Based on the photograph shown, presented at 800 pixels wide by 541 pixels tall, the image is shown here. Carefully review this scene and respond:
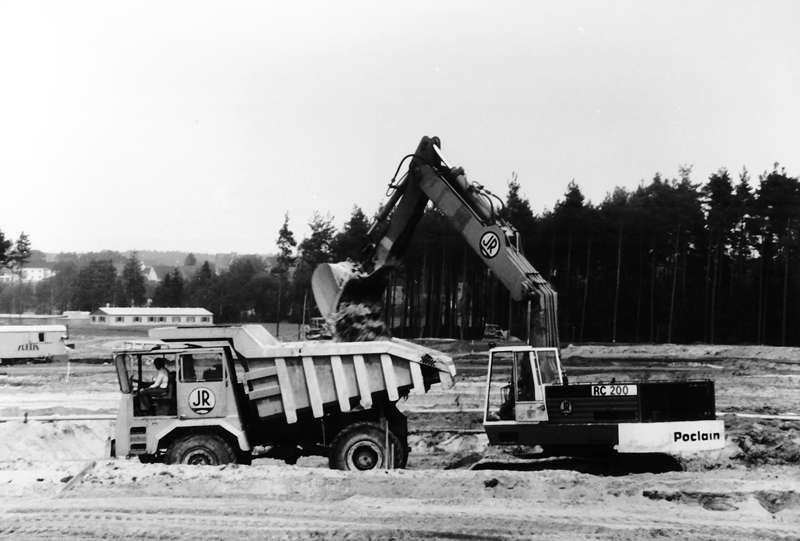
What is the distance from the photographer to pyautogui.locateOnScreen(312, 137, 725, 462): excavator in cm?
1107

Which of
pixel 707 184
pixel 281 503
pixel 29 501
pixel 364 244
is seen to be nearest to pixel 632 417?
pixel 281 503

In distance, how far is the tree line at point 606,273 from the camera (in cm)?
4716

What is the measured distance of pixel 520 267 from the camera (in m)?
13.5

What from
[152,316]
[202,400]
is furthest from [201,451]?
[152,316]

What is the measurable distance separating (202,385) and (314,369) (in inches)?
65.0

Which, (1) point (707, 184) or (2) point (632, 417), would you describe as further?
(1) point (707, 184)

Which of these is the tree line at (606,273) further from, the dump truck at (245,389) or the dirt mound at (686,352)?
the dump truck at (245,389)

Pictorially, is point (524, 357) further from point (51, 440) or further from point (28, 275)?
point (28, 275)

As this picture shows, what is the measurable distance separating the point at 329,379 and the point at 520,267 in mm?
4224

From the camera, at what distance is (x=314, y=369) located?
36.9 ft

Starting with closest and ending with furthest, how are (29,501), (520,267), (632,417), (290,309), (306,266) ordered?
1. (29,501)
2. (632,417)
3. (520,267)
4. (290,309)
5. (306,266)

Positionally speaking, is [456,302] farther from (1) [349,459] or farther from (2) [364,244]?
(1) [349,459]

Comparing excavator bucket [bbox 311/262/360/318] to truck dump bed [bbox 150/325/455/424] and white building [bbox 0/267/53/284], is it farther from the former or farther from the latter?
white building [bbox 0/267/53/284]

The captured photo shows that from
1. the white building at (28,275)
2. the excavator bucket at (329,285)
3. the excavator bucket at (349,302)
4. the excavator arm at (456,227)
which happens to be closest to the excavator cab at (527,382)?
the excavator arm at (456,227)
